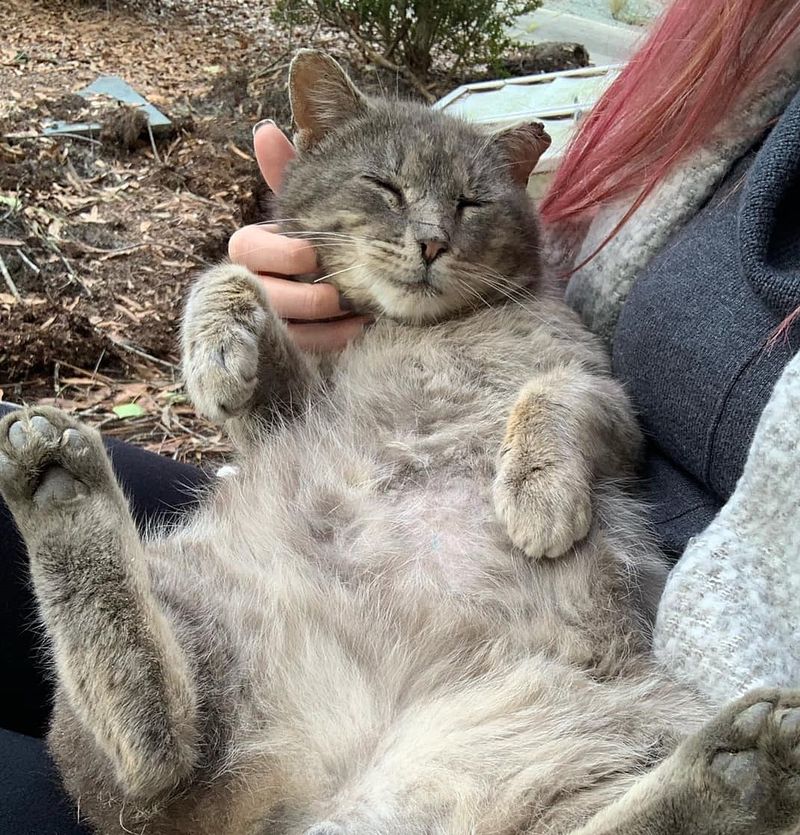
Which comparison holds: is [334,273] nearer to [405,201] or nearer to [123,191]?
[405,201]

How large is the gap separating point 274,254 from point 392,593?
1116 mm

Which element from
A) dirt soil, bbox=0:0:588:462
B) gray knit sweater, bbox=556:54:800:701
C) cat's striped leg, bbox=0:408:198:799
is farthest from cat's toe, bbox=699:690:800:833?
dirt soil, bbox=0:0:588:462

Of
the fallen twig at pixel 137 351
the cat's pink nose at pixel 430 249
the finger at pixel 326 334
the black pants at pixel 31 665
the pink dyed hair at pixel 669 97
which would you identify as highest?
the pink dyed hair at pixel 669 97

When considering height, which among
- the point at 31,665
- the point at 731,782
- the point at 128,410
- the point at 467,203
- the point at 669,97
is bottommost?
the point at 128,410

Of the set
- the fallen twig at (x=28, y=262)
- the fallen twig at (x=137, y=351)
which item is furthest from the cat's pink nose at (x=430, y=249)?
the fallen twig at (x=28, y=262)

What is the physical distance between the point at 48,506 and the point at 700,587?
1.26 metres

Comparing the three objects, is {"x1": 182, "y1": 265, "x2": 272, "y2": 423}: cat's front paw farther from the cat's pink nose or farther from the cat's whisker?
the cat's pink nose

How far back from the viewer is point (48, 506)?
1.68 meters

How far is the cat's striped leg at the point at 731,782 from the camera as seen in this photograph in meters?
1.24

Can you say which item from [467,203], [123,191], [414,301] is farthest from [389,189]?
[123,191]

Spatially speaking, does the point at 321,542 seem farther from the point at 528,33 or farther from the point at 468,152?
the point at 528,33

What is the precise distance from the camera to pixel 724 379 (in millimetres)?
1694

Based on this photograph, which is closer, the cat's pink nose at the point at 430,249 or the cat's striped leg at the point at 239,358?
the cat's striped leg at the point at 239,358

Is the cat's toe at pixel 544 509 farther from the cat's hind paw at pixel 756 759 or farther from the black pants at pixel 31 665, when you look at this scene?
the black pants at pixel 31 665
